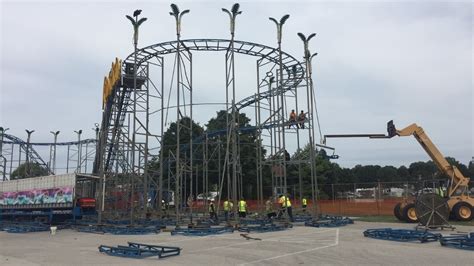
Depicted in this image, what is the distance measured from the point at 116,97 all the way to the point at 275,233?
1612 centimetres

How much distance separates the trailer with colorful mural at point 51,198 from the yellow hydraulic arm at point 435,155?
18331mm

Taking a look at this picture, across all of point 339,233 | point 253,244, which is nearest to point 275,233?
point 339,233

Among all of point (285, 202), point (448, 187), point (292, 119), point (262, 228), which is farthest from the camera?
point (292, 119)

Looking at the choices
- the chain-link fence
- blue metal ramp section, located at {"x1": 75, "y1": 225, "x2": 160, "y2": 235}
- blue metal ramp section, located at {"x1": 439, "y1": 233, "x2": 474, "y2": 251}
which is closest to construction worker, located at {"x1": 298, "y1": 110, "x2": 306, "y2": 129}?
the chain-link fence

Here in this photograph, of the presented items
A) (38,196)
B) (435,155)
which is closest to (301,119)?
(435,155)

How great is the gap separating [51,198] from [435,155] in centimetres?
2282

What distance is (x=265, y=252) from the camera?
12836 mm

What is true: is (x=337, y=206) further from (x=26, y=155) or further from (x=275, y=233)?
(x=26, y=155)

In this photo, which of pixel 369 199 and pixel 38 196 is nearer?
pixel 38 196

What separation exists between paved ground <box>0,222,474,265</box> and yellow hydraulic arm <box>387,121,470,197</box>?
9850 millimetres

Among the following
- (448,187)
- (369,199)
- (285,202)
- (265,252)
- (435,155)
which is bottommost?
(265,252)

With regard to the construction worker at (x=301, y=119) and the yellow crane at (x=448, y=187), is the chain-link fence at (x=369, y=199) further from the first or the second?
the construction worker at (x=301, y=119)

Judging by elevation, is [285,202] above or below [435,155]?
below

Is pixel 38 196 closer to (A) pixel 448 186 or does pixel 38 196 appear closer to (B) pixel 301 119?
(B) pixel 301 119
